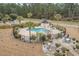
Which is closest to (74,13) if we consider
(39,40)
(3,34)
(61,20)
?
(61,20)

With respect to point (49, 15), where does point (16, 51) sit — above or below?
below

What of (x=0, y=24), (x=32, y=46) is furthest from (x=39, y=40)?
(x=0, y=24)

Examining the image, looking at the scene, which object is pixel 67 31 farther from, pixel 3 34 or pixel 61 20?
pixel 3 34

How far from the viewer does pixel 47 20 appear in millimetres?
5184

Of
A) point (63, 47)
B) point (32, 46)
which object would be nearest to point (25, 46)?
point (32, 46)

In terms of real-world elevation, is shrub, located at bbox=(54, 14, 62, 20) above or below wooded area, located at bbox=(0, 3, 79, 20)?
below

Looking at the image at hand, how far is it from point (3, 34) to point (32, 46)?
0.36m

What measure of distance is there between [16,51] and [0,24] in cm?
36

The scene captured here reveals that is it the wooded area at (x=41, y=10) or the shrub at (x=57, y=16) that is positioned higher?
the wooded area at (x=41, y=10)

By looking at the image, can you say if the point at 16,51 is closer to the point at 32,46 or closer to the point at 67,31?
the point at 32,46

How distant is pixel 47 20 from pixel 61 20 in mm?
159

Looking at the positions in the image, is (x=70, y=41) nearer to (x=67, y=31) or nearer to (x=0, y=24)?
(x=67, y=31)

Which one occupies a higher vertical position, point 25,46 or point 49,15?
point 49,15

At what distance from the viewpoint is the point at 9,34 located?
5180 millimetres
